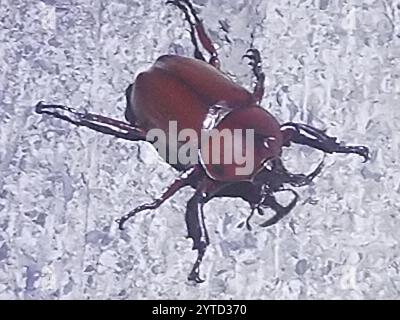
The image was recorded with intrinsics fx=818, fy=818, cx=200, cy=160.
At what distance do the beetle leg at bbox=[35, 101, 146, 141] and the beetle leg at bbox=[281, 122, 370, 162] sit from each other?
0.21 metres

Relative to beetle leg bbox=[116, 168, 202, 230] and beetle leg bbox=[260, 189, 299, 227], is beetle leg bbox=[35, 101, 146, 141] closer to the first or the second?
beetle leg bbox=[116, 168, 202, 230]

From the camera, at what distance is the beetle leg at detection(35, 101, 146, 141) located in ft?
3.73

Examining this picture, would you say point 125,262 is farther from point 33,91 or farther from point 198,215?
point 33,91

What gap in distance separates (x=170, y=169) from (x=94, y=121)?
0.13m

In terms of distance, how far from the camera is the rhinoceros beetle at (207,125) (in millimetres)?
1051

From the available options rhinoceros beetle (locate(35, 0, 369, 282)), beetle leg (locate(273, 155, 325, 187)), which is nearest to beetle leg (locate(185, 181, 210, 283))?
rhinoceros beetle (locate(35, 0, 369, 282))

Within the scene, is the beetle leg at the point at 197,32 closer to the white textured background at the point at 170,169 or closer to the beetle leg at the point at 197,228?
the white textured background at the point at 170,169

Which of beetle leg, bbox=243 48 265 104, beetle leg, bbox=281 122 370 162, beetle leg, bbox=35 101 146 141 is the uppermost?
beetle leg, bbox=243 48 265 104

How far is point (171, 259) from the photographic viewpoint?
1092mm

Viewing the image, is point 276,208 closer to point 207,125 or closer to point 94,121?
point 207,125

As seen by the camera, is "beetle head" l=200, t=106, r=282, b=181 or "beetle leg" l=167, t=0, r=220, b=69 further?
"beetle leg" l=167, t=0, r=220, b=69

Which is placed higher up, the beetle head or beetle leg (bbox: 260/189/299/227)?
the beetle head
